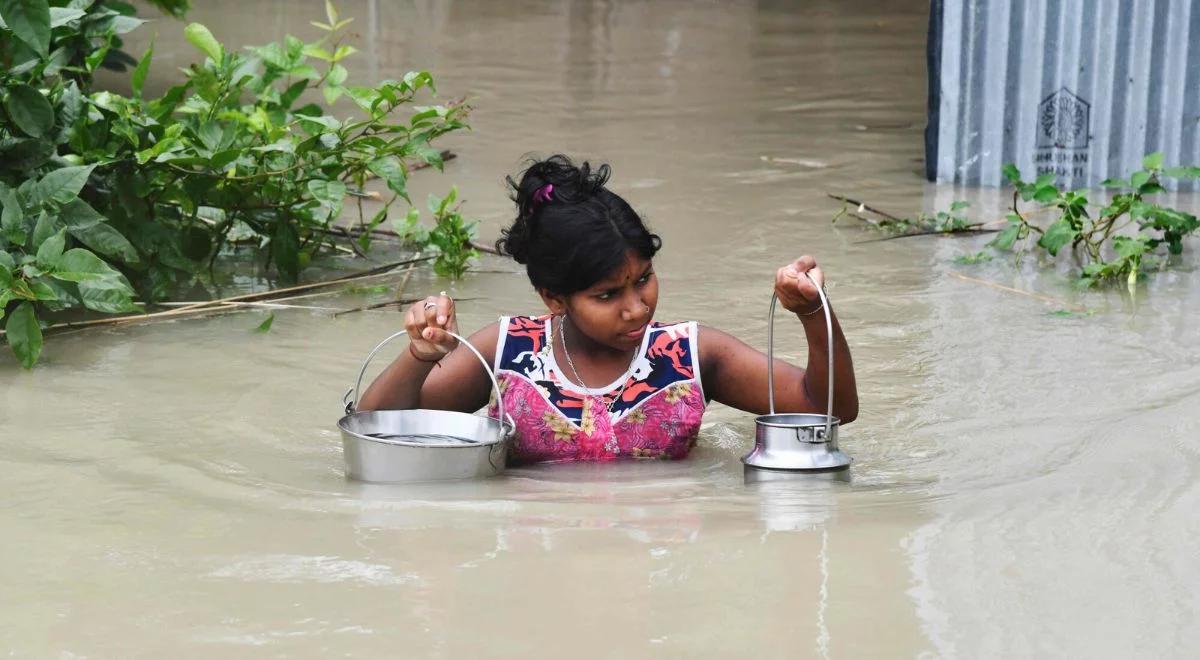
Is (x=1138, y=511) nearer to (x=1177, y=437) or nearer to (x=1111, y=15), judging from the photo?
(x=1177, y=437)

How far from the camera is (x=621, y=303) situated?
9.89 feet

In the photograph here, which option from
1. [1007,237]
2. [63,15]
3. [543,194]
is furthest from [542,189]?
[1007,237]

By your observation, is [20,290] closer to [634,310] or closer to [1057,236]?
[634,310]

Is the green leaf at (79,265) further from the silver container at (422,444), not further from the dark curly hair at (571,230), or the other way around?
the dark curly hair at (571,230)

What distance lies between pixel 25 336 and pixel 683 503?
2.00m

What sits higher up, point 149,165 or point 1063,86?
point 1063,86

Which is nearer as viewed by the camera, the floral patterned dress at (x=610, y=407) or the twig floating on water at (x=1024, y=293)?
the floral patterned dress at (x=610, y=407)

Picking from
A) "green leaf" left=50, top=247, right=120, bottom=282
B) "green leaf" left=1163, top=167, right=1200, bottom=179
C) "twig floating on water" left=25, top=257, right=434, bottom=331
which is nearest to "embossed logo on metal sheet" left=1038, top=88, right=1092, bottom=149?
"green leaf" left=1163, top=167, right=1200, bottom=179

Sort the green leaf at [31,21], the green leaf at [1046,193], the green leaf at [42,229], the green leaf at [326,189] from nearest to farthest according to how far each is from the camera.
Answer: the green leaf at [31,21], the green leaf at [42,229], the green leaf at [326,189], the green leaf at [1046,193]

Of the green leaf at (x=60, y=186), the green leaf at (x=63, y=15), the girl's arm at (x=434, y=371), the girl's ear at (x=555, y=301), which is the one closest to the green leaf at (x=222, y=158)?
the green leaf at (x=60, y=186)

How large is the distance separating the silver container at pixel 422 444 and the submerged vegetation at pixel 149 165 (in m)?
1.12

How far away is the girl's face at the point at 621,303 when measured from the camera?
3.00 metres

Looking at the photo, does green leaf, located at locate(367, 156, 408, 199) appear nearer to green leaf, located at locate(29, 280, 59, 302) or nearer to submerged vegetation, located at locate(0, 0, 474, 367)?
submerged vegetation, located at locate(0, 0, 474, 367)

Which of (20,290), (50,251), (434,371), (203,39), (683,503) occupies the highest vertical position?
(203,39)
